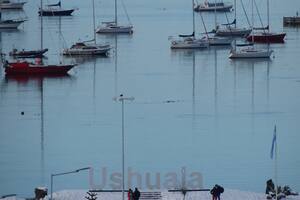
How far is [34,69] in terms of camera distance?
39.8 meters

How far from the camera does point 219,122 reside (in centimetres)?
2972

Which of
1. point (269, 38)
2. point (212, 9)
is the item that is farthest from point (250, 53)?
point (212, 9)

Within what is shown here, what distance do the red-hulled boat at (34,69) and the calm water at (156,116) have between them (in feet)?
1.20

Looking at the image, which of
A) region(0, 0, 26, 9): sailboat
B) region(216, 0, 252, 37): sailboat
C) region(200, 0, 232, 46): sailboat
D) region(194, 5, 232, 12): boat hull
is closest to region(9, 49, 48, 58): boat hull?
region(200, 0, 232, 46): sailboat

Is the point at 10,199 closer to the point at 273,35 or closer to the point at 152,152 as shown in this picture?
the point at 152,152

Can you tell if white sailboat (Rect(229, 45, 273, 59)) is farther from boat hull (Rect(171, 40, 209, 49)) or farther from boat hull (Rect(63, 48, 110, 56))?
boat hull (Rect(63, 48, 110, 56))

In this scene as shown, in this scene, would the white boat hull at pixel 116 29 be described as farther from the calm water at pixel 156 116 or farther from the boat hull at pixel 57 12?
the boat hull at pixel 57 12

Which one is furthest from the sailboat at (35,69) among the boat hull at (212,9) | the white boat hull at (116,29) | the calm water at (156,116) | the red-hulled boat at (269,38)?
the boat hull at (212,9)

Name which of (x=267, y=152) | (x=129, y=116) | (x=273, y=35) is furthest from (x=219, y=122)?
(x=273, y=35)

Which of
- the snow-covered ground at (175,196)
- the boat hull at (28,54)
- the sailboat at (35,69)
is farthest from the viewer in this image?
the boat hull at (28,54)

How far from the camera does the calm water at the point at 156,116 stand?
24250 mm

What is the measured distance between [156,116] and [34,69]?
10044 millimetres

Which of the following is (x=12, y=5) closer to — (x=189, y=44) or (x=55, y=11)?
(x=55, y=11)

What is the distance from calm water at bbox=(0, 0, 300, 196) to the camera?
24250 mm
